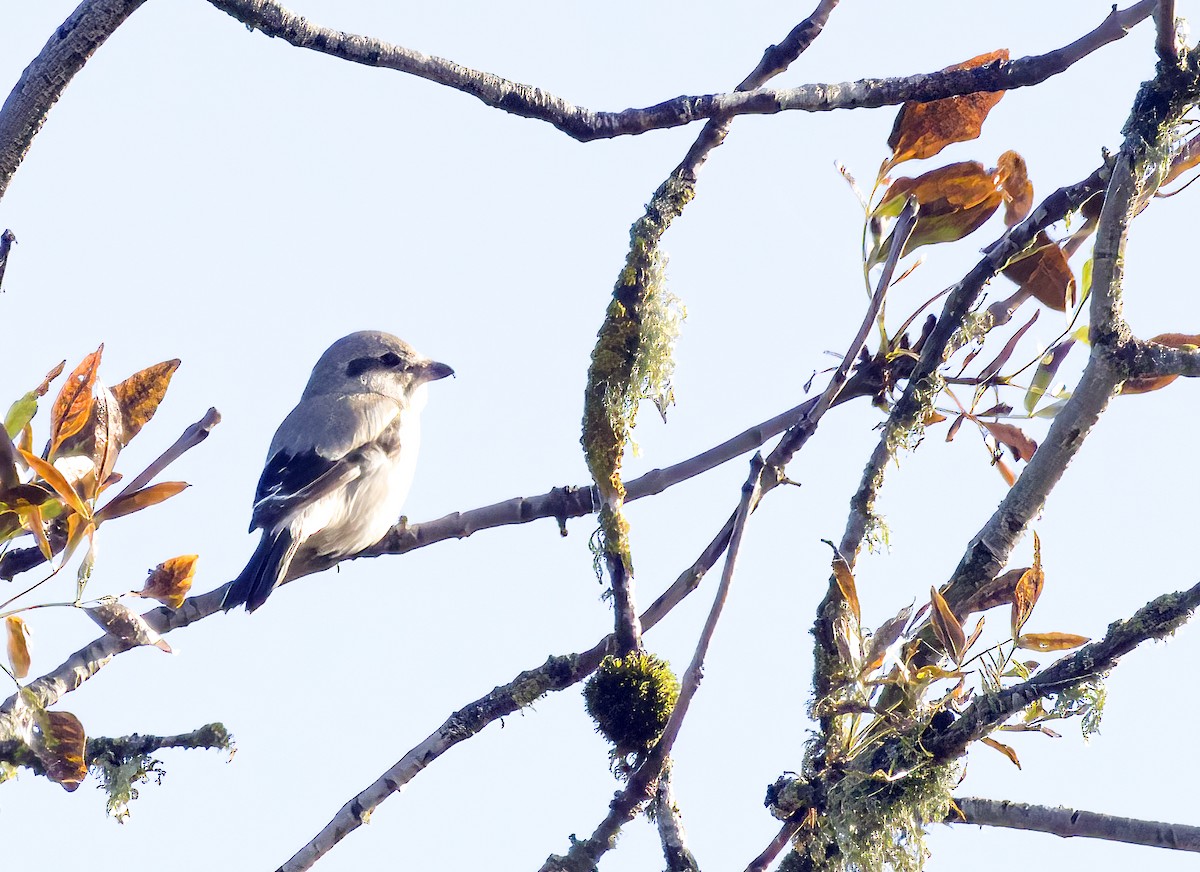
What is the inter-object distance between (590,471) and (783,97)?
1156 mm

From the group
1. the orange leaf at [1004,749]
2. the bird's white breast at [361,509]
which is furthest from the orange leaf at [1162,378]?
the bird's white breast at [361,509]

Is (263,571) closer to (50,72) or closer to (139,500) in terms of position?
(139,500)

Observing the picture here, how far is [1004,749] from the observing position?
112 inches

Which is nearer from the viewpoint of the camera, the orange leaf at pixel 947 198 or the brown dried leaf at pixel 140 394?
the brown dried leaf at pixel 140 394

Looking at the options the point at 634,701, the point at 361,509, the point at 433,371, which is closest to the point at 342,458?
the point at 361,509

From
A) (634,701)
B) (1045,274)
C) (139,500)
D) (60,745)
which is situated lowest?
(60,745)

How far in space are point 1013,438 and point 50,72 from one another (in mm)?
2594

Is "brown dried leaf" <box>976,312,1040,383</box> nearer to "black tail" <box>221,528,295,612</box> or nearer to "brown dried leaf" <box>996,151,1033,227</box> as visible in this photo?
"brown dried leaf" <box>996,151,1033,227</box>

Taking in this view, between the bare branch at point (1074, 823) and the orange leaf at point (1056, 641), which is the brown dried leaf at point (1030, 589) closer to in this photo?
the orange leaf at point (1056, 641)

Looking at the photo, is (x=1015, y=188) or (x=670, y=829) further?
(x=1015, y=188)

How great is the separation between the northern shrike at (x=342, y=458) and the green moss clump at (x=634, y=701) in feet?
7.99

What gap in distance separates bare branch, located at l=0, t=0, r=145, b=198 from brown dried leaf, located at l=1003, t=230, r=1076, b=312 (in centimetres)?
233

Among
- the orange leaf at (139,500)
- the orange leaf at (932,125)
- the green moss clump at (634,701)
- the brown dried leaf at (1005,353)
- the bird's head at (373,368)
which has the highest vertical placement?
the bird's head at (373,368)

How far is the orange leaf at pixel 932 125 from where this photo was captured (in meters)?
3.66
